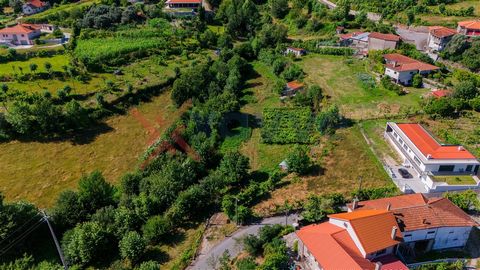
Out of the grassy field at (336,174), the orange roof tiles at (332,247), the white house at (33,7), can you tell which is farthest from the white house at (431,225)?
the white house at (33,7)

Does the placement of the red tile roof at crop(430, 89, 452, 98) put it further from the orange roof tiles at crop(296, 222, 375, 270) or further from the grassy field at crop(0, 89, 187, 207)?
the grassy field at crop(0, 89, 187, 207)

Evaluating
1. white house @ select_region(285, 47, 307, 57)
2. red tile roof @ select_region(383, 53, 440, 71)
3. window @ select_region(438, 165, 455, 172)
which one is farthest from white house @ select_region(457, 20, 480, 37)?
window @ select_region(438, 165, 455, 172)

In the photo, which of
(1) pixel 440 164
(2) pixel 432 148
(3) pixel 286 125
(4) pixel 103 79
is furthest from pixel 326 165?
(4) pixel 103 79

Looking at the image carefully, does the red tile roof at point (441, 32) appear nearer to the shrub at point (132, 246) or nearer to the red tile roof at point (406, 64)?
the red tile roof at point (406, 64)

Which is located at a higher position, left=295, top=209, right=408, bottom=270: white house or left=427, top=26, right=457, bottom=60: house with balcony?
left=427, top=26, right=457, bottom=60: house with balcony

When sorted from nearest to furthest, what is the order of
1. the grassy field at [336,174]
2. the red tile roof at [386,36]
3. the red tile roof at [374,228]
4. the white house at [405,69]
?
the red tile roof at [374,228] < the grassy field at [336,174] < the white house at [405,69] < the red tile roof at [386,36]

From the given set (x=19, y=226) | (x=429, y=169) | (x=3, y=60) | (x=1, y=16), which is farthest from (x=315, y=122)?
(x=1, y=16)
